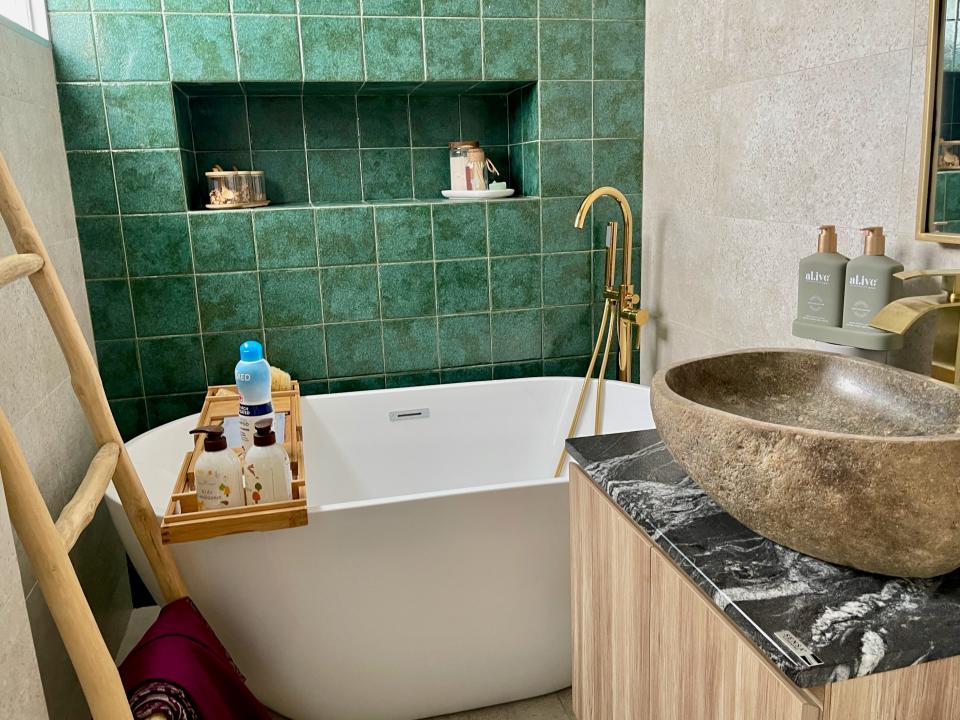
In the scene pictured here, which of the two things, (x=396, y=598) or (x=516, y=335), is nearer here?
(x=396, y=598)

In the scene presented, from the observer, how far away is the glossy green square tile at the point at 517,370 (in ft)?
9.68

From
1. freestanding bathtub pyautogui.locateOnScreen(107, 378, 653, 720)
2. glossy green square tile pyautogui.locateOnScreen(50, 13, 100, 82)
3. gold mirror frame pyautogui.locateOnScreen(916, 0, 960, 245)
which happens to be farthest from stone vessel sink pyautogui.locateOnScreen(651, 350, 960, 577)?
glossy green square tile pyautogui.locateOnScreen(50, 13, 100, 82)

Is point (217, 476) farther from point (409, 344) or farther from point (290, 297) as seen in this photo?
point (409, 344)

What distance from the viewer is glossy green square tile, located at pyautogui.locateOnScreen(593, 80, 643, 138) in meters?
2.81

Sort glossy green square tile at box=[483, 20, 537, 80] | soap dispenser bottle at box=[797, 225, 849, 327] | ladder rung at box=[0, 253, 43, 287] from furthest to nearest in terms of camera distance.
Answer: glossy green square tile at box=[483, 20, 537, 80] → soap dispenser bottle at box=[797, 225, 849, 327] → ladder rung at box=[0, 253, 43, 287]

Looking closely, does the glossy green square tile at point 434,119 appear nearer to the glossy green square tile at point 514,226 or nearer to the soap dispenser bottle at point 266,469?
the glossy green square tile at point 514,226

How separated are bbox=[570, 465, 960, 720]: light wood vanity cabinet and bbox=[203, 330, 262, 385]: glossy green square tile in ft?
4.95

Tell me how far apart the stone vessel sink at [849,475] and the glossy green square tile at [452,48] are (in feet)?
5.51

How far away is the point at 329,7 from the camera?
8.34ft

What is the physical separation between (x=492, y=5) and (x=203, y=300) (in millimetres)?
1354

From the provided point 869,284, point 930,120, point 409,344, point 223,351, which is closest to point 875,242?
point 869,284

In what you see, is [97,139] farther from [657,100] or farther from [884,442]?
[884,442]

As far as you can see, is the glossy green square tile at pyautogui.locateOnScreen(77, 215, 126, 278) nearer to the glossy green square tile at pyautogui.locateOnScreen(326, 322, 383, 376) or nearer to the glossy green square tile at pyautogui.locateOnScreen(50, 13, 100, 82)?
the glossy green square tile at pyautogui.locateOnScreen(50, 13, 100, 82)

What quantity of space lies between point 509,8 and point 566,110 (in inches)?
15.0
